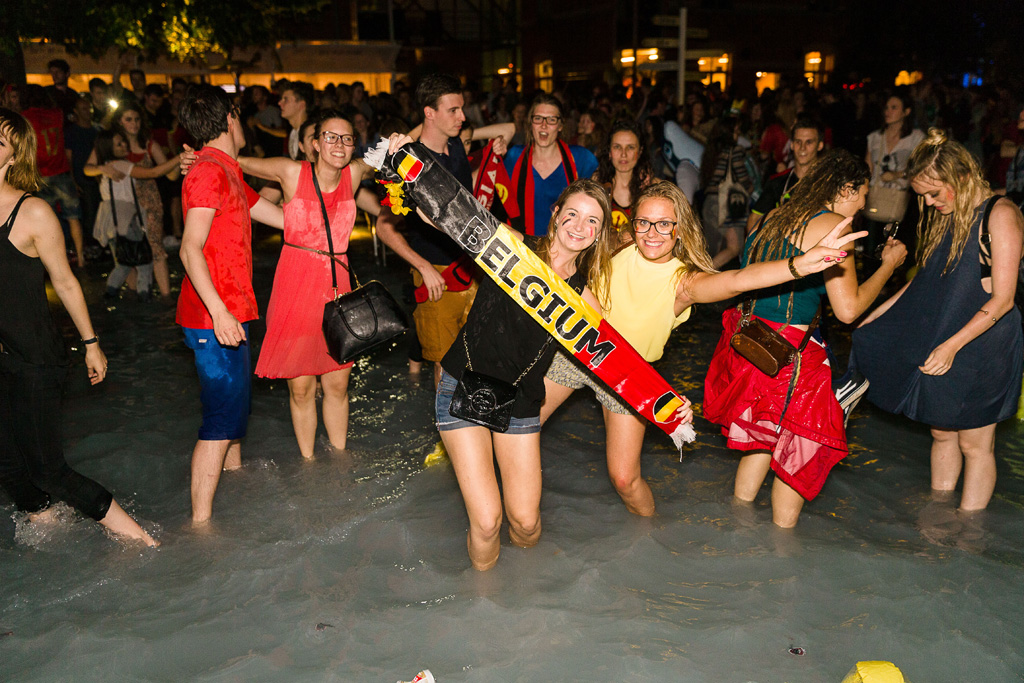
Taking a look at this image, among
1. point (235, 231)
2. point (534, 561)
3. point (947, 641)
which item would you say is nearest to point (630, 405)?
point (534, 561)

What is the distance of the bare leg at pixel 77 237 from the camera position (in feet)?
31.6

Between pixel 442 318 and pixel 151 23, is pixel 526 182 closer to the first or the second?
pixel 442 318

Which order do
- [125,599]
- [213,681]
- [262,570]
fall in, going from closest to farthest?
[213,681]
[125,599]
[262,570]

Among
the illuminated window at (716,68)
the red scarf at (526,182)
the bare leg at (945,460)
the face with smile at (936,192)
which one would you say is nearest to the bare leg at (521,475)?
the red scarf at (526,182)

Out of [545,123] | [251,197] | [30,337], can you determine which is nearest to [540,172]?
[545,123]

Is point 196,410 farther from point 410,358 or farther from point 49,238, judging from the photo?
point 49,238

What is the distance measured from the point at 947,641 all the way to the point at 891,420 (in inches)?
101

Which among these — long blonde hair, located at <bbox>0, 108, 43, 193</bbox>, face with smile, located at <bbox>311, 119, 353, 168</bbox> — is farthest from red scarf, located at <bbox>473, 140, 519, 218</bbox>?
long blonde hair, located at <bbox>0, 108, 43, 193</bbox>

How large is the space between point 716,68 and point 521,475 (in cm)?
2833

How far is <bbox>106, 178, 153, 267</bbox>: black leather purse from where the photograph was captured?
8000 millimetres

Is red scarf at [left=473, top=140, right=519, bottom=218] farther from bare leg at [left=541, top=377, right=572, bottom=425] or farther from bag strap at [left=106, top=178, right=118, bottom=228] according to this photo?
bag strap at [left=106, top=178, right=118, bottom=228]

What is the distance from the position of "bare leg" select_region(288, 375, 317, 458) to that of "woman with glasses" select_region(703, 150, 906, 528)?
96.1 inches

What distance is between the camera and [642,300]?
11.8ft

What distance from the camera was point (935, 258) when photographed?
386 centimetres
